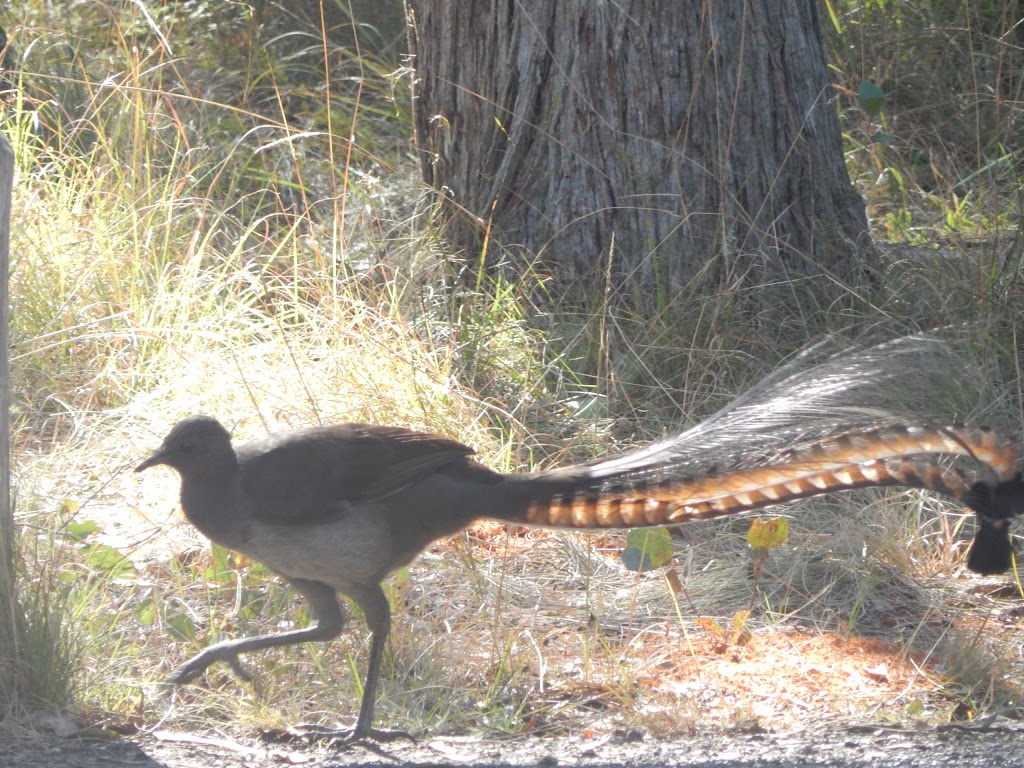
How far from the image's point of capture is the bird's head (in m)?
3.75

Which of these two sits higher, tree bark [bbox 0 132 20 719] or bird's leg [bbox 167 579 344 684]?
tree bark [bbox 0 132 20 719]

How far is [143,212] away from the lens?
6.76 meters

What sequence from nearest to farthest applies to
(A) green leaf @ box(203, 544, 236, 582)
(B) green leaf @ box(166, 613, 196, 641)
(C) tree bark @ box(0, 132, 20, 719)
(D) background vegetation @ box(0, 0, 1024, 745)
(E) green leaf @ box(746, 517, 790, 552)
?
(C) tree bark @ box(0, 132, 20, 719) → (D) background vegetation @ box(0, 0, 1024, 745) → (B) green leaf @ box(166, 613, 196, 641) → (E) green leaf @ box(746, 517, 790, 552) → (A) green leaf @ box(203, 544, 236, 582)

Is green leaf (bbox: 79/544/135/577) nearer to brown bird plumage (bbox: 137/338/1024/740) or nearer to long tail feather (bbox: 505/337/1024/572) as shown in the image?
brown bird plumage (bbox: 137/338/1024/740)

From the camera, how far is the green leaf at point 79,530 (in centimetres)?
453

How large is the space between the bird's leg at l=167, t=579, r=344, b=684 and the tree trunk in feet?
8.75

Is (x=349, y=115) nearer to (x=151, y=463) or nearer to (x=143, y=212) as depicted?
(x=143, y=212)

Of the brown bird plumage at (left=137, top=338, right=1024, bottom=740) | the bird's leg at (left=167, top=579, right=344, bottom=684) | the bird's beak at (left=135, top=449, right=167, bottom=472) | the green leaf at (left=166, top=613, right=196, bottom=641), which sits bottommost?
the green leaf at (left=166, top=613, right=196, bottom=641)

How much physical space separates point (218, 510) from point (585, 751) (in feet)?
3.95

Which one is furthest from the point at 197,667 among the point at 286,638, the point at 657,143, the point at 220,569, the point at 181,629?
the point at 657,143

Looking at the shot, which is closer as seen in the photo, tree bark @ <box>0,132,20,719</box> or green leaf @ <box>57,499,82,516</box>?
tree bark @ <box>0,132,20,719</box>

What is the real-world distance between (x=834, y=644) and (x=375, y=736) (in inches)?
63.4

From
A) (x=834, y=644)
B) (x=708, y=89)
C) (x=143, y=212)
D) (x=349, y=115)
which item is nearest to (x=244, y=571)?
(x=834, y=644)

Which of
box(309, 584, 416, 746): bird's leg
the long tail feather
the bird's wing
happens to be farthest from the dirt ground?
the bird's wing
